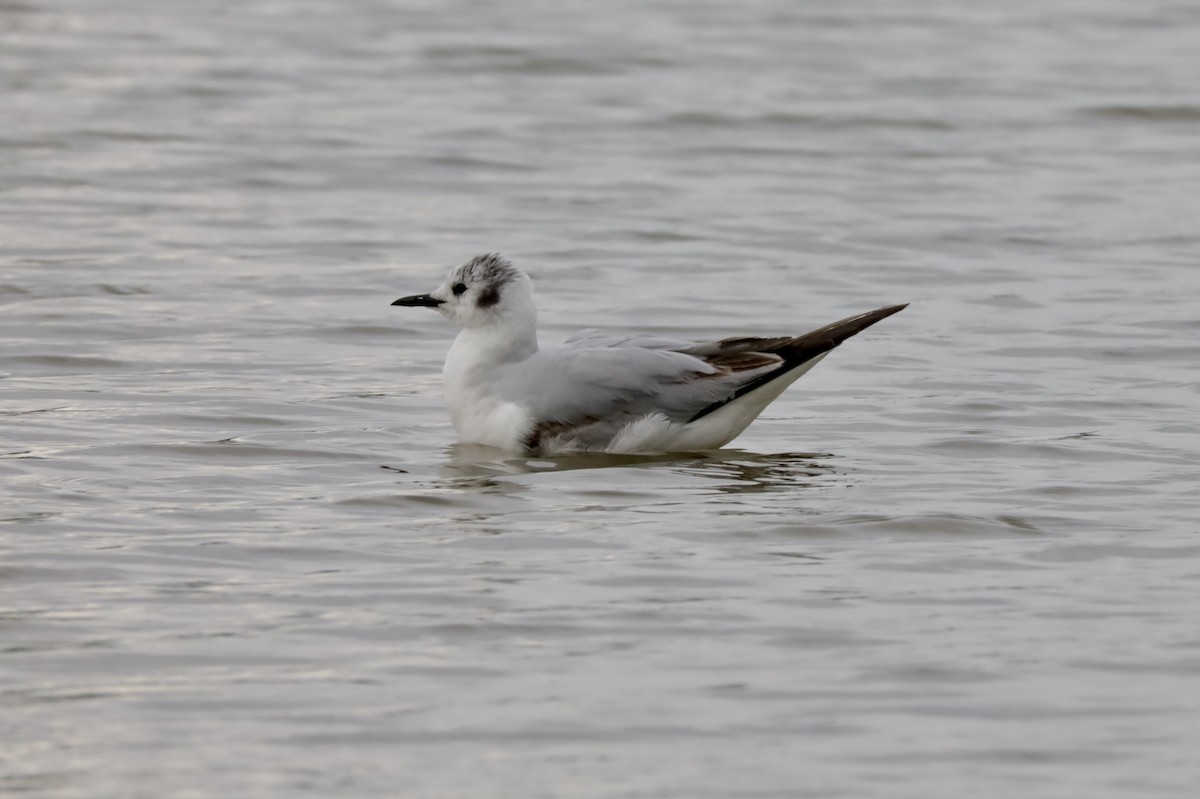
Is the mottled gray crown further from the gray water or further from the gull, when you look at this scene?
the gray water

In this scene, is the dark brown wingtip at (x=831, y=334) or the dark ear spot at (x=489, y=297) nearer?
the dark brown wingtip at (x=831, y=334)

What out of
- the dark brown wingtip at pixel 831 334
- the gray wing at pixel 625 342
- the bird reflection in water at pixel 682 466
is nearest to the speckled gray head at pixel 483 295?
the gray wing at pixel 625 342

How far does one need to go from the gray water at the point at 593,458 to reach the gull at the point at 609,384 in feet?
0.47

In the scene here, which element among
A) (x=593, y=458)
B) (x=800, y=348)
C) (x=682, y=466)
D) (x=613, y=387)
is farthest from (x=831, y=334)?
(x=593, y=458)

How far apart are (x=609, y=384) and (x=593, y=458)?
0.31 meters

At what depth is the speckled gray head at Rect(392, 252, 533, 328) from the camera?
357 inches

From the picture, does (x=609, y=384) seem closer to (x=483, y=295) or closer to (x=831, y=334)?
(x=483, y=295)

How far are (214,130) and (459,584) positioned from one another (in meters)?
10.8

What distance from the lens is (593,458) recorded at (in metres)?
8.72

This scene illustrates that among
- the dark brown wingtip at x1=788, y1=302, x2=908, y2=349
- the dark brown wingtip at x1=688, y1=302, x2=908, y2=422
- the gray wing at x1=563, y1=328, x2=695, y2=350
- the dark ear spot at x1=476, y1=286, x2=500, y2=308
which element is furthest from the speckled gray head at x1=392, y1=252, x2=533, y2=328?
the dark brown wingtip at x1=788, y1=302, x2=908, y2=349

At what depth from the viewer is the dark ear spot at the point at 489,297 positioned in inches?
358

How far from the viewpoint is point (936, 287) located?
12.7 m

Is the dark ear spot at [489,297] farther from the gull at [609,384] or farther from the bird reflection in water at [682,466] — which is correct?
the bird reflection in water at [682,466]

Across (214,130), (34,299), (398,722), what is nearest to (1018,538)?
(398,722)
